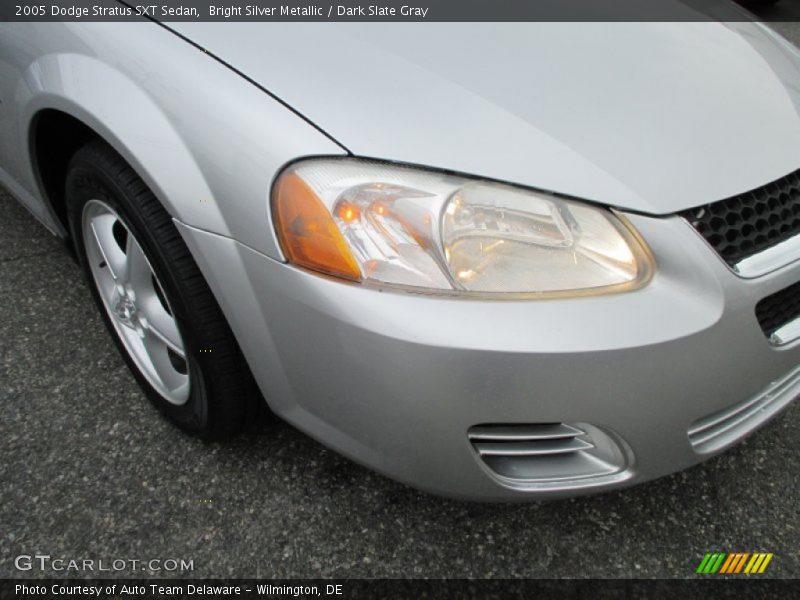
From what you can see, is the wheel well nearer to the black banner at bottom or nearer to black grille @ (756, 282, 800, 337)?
the black banner at bottom

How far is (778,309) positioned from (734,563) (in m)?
0.61

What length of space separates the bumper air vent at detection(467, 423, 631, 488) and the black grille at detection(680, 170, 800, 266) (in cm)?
41

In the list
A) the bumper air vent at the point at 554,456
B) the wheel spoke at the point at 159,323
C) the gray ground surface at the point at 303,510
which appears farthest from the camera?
the wheel spoke at the point at 159,323

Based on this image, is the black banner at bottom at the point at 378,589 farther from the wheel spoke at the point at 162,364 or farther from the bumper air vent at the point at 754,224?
the bumper air vent at the point at 754,224

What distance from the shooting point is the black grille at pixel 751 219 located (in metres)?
1.13

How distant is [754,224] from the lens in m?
1.19

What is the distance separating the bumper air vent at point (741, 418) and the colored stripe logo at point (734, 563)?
1.04 ft

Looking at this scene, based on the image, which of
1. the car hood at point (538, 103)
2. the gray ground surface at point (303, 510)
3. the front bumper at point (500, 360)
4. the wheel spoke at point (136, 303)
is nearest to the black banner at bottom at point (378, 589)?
the gray ground surface at point (303, 510)

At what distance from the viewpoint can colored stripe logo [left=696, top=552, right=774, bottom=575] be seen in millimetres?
1403

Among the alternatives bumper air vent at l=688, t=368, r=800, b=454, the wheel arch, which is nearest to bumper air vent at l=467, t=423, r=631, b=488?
bumper air vent at l=688, t=368, r=800, b=454

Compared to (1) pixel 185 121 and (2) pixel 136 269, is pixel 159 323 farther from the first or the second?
(1) pixel 185 121

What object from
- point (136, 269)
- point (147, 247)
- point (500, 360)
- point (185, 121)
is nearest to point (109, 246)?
point (136, 269)

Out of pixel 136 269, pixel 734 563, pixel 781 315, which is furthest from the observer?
pixel 136 269

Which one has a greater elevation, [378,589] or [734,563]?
[734,563]
